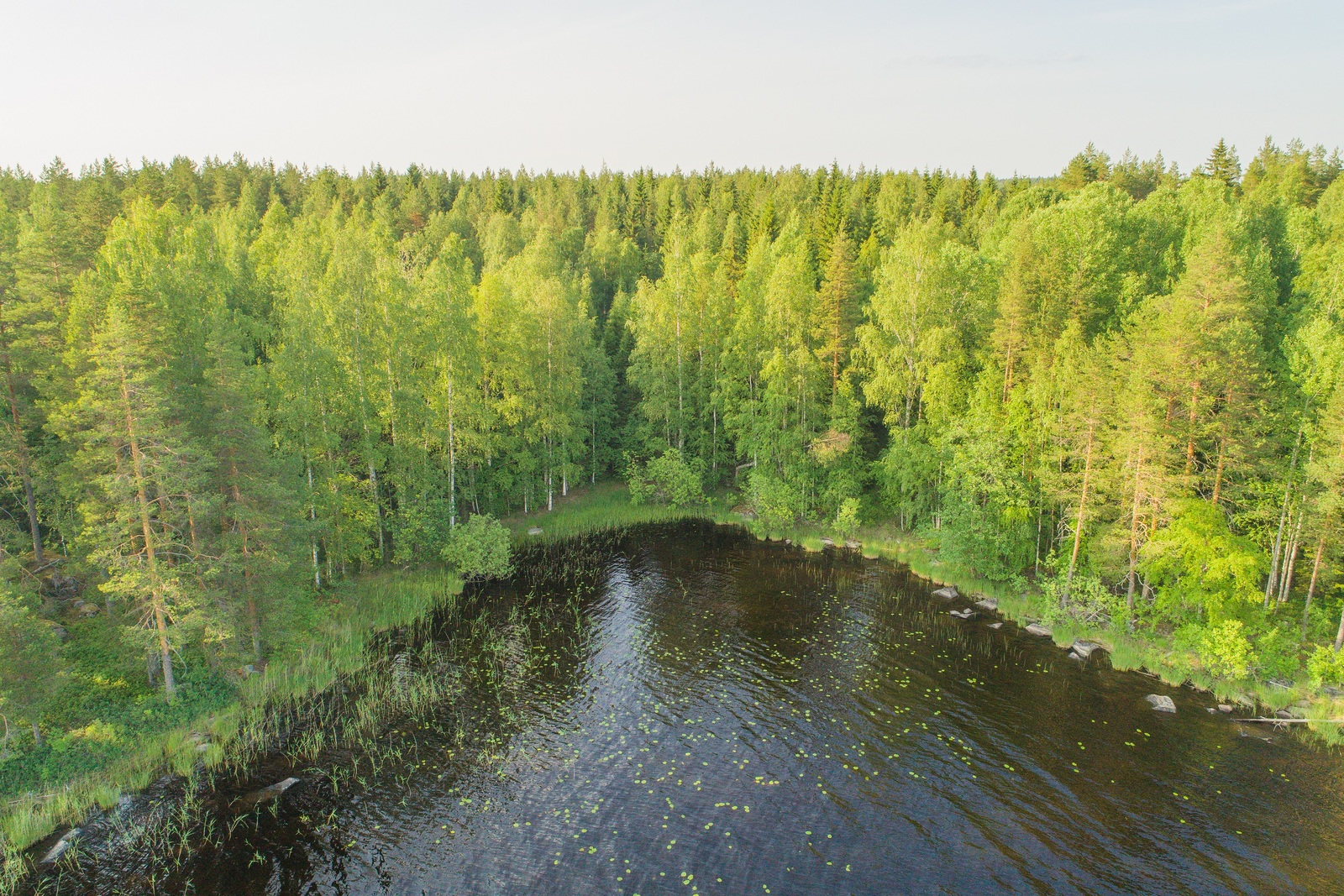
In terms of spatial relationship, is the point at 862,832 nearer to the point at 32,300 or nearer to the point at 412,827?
the point at 412,827

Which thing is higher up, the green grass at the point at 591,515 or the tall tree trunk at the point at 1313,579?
the tall tree trunk at the point at 1313,579

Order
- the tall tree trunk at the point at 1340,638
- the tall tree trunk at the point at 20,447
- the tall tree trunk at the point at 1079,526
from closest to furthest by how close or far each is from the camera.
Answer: the tall tree trunk at the point at 1340,638 → the tall tree trunk at the point at 20,447 → the tall tree trunk at the point at 1079,526

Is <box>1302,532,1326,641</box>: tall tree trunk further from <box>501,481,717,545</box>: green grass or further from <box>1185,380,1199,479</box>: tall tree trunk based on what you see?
<box>501,481,717,545</box>: green grass

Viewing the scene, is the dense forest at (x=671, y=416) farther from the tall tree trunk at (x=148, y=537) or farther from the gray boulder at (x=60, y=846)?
the gray boulder at (x=60, y=846)

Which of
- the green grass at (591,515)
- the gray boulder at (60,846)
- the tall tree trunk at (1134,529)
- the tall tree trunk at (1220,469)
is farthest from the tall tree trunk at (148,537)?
the tall tree trunk at (1220,469)

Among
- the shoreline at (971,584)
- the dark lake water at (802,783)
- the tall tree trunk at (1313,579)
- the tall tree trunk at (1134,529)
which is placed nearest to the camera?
the dark lake water at (802,783)

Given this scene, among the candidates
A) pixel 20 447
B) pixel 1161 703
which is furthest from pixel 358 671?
pixel 1161 703

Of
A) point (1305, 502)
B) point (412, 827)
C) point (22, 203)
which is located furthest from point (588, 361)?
point (22, 203)
